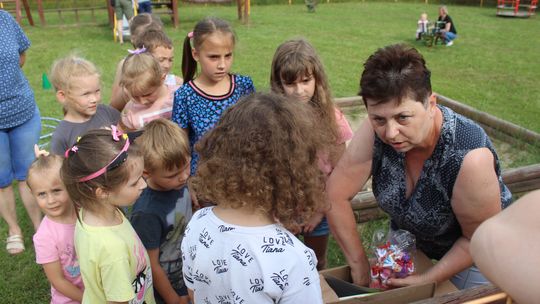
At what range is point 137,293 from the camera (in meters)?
2.03

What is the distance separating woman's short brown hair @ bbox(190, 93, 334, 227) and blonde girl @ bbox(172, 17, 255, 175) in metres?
1.34

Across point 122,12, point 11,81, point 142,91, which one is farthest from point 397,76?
point 122,12

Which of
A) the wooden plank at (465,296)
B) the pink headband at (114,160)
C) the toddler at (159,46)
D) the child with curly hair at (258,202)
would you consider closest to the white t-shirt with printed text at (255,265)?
the child with curly hair at (258,202)

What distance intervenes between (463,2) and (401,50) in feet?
82.4

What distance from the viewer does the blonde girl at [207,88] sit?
2.83 metres

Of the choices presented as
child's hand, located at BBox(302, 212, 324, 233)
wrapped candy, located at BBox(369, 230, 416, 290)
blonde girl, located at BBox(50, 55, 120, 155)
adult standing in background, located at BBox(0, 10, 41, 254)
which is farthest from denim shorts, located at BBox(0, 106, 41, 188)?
Result: wrapped candy, located at BBox(369, 230, 416, 290)

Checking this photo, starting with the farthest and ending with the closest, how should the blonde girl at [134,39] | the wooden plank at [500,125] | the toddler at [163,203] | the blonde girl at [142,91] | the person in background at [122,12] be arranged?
the person in background at [122,12], the wooden plank at [500,125], the blonde girl at [134,39], the blonde girl at [142,91], the toddler at [163,203]

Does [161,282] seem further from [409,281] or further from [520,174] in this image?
[520,174]

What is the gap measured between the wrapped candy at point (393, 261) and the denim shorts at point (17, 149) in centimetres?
261

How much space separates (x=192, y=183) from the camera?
1.62 meters

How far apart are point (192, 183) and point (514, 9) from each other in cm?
2124

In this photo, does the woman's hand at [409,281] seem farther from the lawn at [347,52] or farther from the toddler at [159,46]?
the toddler at [159,46]

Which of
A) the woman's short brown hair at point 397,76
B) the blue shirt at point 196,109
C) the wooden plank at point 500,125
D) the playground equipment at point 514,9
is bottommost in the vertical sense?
the wooden plank at point 500,125

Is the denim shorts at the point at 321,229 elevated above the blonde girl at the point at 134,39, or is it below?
below
